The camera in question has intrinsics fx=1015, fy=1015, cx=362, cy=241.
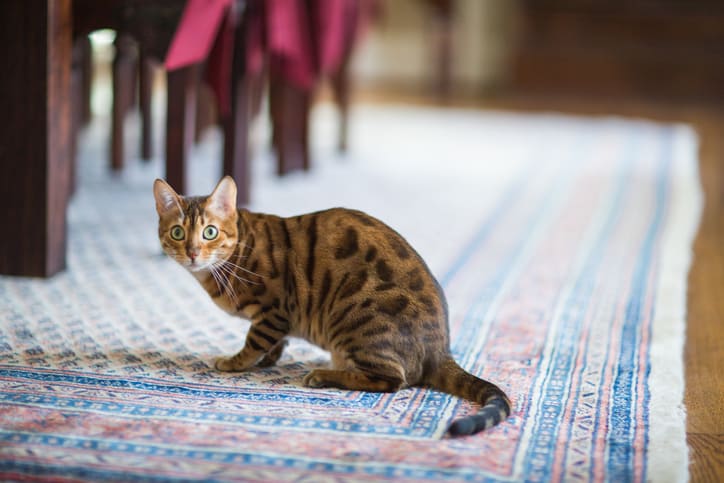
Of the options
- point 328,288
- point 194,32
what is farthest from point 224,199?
point 194,32

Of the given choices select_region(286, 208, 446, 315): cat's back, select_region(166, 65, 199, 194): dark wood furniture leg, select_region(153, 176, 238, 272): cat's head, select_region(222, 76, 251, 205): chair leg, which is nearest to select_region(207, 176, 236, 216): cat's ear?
select_region(153, 176, 238, 272): cat's head

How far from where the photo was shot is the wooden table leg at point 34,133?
2162 millimetres

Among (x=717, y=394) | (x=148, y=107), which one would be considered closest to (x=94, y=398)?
(x=717, y=394)

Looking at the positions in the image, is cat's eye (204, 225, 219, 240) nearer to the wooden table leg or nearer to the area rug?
the area rug

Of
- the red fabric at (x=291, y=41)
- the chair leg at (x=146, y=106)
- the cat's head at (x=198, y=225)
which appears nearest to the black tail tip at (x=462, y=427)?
the cat's head at (x=198, y=225)

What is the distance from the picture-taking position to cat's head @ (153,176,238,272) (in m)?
1.65

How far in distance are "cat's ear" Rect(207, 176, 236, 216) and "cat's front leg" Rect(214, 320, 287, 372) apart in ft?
0.65

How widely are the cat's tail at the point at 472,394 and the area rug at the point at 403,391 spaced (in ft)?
0.08

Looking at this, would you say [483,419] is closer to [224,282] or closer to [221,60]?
[224,282]

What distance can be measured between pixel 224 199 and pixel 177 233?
95mm

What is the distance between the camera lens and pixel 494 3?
6.93 metres

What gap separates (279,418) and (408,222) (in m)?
1.51

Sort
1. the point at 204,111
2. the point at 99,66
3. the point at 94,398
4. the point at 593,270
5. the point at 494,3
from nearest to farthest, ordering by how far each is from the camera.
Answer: the point at 94,398, the point at 593,270, the point at 204,111, the point at 99,66, the point at 494,3

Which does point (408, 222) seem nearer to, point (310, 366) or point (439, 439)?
point (310, 366)
